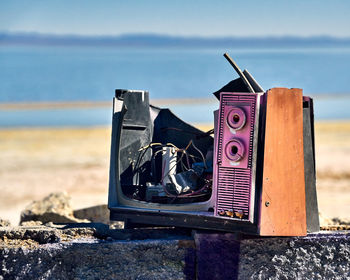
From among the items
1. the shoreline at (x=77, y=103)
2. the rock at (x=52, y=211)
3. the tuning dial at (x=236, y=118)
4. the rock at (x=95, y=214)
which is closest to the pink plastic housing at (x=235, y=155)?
the tuning dial at (x=236, y=118)

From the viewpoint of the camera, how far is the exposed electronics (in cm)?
381

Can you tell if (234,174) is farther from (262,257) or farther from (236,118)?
(262,257)

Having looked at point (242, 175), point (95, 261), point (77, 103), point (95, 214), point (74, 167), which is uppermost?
point (77, 103)

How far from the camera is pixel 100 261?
4047 mm

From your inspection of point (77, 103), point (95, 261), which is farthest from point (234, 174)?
point (77, 103)

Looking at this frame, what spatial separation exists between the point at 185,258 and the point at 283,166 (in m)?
0.82

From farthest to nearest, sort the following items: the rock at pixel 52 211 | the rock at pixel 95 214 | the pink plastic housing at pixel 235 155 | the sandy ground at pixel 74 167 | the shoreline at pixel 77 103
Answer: the shoreline at pixel 77 103, the sandy ground at pixel 74 167, the rock at pixel 95 214, the rock at pixel 52 211, the pink plastic housing at pixel 235 155

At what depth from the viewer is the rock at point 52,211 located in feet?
21.4

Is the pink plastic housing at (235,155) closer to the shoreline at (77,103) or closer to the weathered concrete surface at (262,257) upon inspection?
the weathered concrete surface at (262,257)

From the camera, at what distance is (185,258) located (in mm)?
4078

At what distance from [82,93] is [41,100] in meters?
4.31

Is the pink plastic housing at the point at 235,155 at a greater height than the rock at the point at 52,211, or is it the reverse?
the pink plastic housing at the point at 235,155

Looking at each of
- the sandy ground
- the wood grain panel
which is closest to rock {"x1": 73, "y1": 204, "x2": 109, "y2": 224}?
the sandy ground

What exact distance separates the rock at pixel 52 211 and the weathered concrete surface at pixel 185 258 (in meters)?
2.43
